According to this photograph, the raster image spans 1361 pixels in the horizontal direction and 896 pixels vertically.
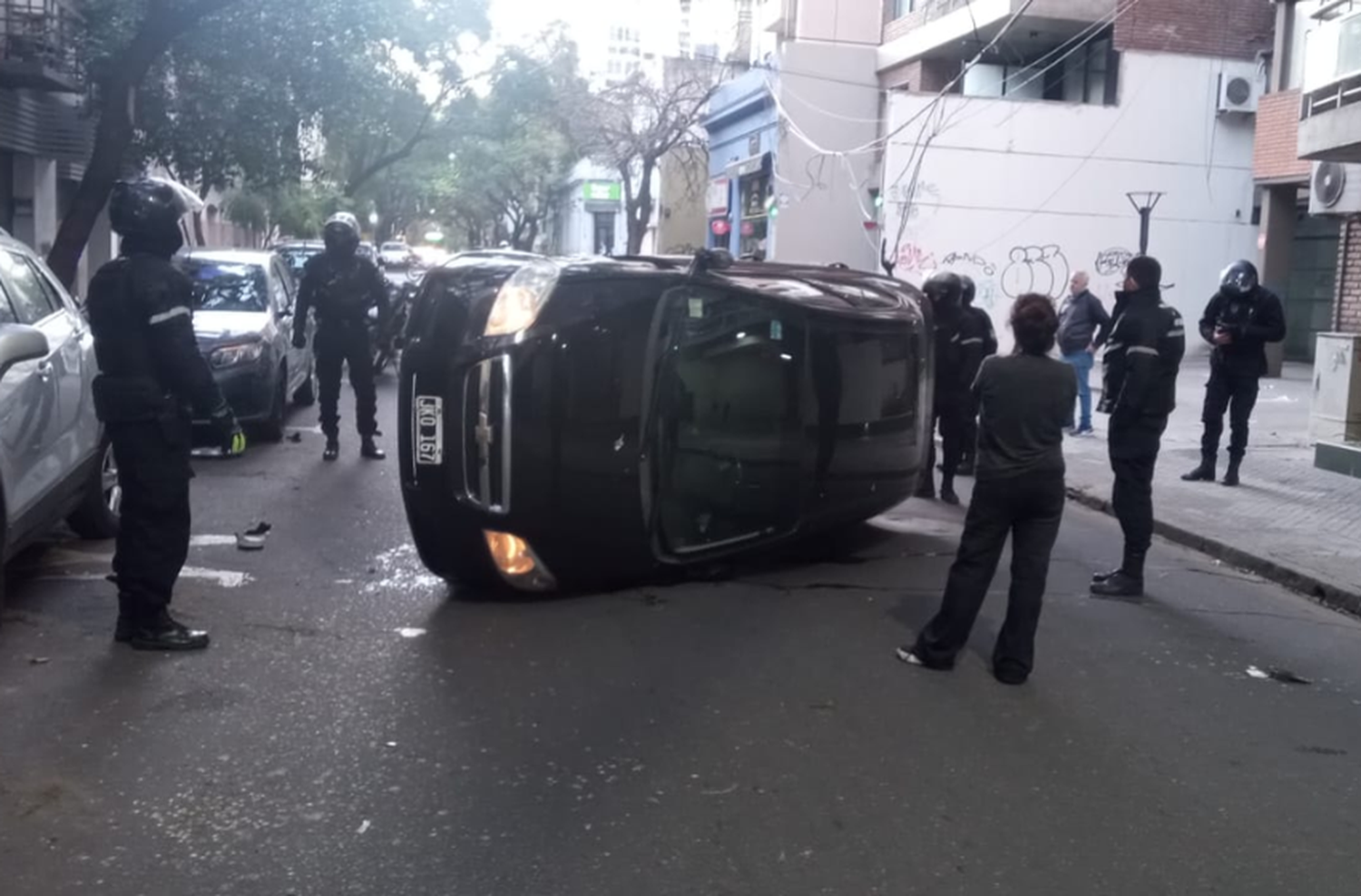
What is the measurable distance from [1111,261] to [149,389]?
23.5 meters

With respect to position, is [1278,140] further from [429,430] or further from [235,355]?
[429,430]

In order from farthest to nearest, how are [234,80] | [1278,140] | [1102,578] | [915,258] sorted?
[915,258], [1278,140], [234,80], [1102,578]

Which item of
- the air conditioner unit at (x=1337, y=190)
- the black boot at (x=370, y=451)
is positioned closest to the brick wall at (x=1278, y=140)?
the air conditioner unit at (x=1337, y=190)

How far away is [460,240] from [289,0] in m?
81.5

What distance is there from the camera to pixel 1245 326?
11.9 meters

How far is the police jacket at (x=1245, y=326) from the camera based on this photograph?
Result: 11.9 meters

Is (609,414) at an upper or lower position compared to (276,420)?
upper

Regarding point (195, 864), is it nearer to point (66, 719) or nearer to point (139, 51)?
point (66, 719)

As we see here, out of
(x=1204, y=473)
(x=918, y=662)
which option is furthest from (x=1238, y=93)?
(x=918, y=662)

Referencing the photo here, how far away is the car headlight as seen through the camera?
22.6 ft

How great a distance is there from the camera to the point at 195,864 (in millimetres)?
4258

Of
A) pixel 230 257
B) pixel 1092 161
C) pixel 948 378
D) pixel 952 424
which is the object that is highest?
pixel 1092 161

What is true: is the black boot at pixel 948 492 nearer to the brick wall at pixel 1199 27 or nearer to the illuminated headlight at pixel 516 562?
the illuminated headlight at pixel 516 562

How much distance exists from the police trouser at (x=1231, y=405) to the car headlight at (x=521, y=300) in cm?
734
